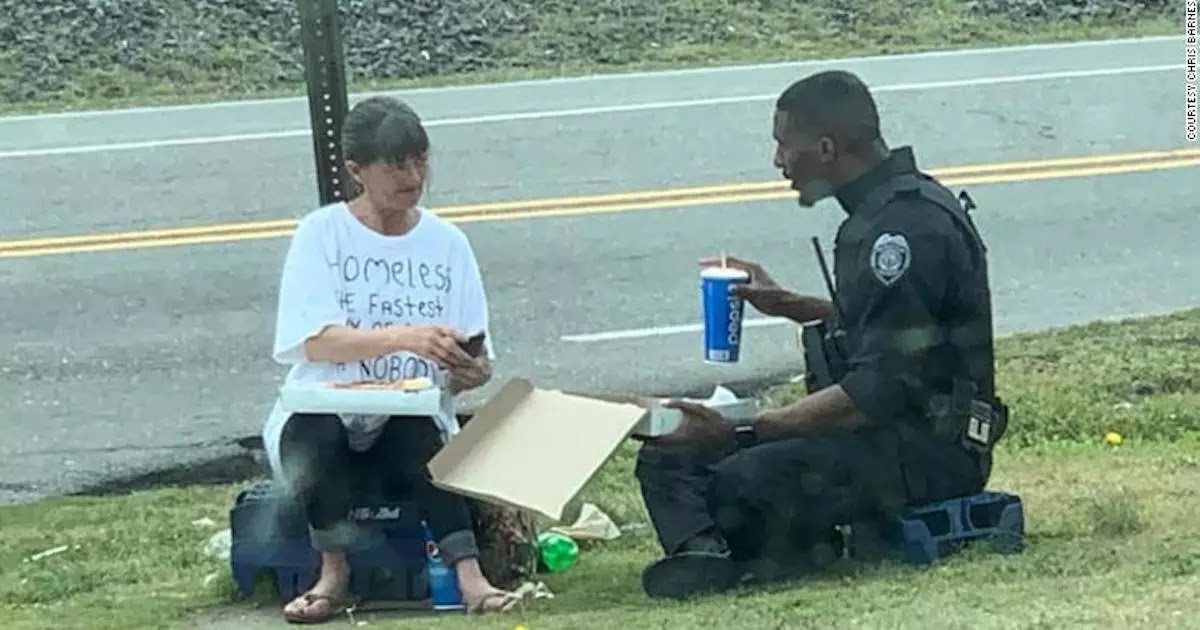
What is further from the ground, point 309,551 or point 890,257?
point 890,257

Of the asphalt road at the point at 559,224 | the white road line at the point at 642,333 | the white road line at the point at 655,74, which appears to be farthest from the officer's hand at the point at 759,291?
the white road line at the point at 655,74

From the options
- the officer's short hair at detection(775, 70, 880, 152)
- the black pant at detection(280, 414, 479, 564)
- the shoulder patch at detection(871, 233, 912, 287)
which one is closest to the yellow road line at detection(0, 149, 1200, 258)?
the black pant at detection(280, 414, 479, 564)

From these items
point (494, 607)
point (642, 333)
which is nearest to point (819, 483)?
point (494, 607)

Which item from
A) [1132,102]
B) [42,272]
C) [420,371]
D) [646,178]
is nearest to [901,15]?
[1132,102]

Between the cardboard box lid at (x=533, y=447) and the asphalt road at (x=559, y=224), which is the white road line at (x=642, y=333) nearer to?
the asphalt road at (x=559, y=224)

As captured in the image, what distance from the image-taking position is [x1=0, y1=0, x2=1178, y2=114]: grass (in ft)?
45.6

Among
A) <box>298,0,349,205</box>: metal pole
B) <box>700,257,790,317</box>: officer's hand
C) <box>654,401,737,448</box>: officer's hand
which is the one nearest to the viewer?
<box>654,401,737,448</box>: officer's hand

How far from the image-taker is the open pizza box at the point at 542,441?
446cm

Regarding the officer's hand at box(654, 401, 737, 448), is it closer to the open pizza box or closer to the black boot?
the open pizza box

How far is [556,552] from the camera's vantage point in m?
5.30

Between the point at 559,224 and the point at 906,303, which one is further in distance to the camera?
the point at 559,224

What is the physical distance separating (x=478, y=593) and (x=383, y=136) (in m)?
1.06

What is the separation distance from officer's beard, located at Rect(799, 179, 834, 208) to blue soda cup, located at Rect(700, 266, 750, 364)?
23 cm

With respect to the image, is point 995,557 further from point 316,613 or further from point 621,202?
point 621,202
